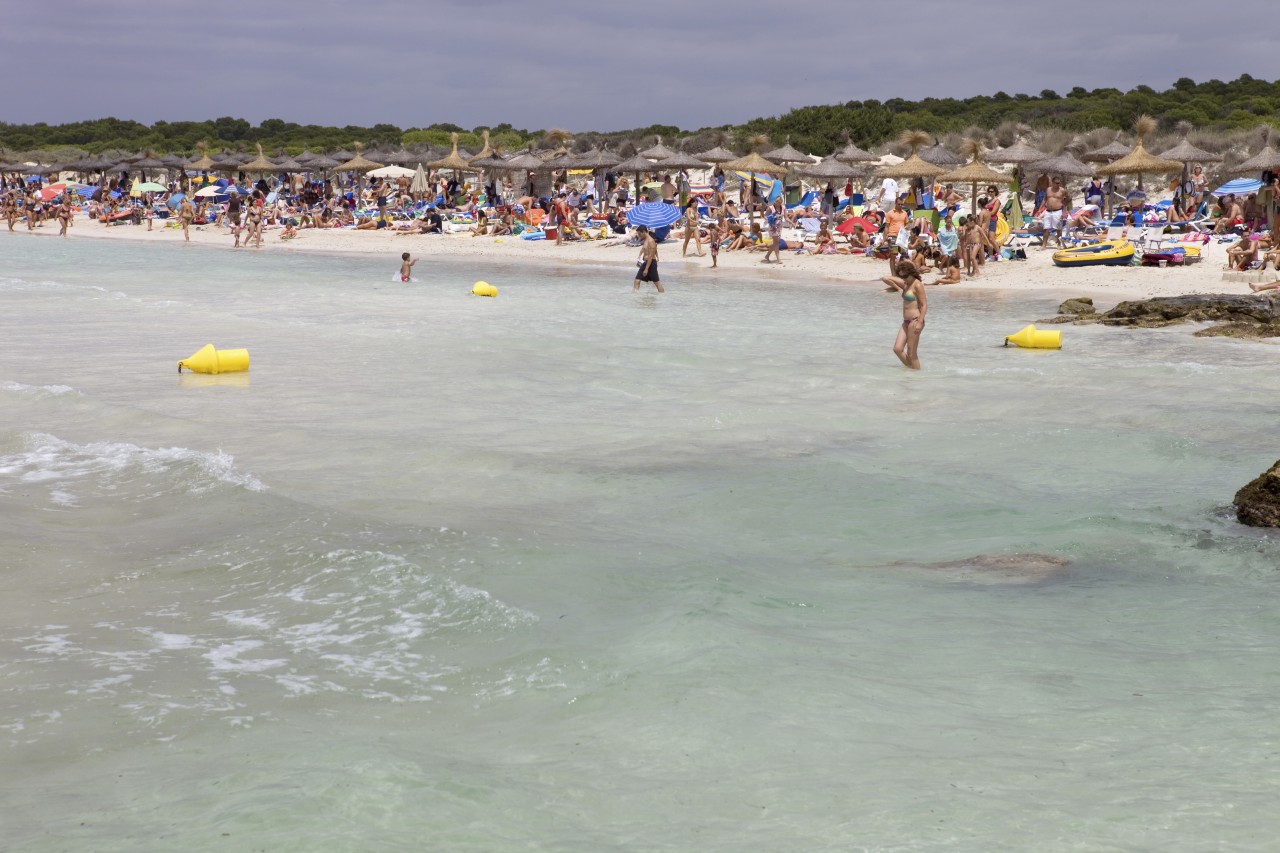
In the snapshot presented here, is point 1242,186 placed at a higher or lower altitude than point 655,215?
higher

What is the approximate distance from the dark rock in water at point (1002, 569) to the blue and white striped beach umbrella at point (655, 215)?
2118 centimetres

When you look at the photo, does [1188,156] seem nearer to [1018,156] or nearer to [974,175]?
[1018,156]

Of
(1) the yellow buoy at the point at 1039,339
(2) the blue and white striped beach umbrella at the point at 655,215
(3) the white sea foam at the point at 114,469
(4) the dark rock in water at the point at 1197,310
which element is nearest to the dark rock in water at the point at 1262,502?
(3) the white sea foam at the point at 114,469

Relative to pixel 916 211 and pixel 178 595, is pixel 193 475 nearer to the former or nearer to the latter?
pixel 178 595

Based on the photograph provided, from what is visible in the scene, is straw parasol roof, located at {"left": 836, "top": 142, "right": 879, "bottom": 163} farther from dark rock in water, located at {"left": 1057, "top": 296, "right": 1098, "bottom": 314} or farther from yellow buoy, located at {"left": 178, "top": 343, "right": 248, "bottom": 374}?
yellow buoy, located at {"left": 178, "top": 343, "right": 248, "bottom": 374}

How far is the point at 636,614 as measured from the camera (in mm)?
5918

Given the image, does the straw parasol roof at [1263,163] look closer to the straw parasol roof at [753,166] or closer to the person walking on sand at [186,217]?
the straw parasol roof at [753,166]

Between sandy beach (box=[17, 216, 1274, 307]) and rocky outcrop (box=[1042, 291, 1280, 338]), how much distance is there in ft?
6.44

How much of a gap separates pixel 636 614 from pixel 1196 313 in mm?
13346

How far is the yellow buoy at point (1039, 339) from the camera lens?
48.5 ft

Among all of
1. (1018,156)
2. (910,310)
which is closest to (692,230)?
(1018,156)

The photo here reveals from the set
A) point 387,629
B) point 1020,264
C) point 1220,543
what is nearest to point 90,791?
point 387,629

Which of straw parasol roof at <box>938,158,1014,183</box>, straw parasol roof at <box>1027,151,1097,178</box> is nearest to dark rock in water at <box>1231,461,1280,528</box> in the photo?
straw parasol roof at <box>938,158,1014,183</box>

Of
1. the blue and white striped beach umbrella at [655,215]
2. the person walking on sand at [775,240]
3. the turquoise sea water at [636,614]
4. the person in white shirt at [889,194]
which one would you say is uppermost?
the person in white shirt at [889,194]
